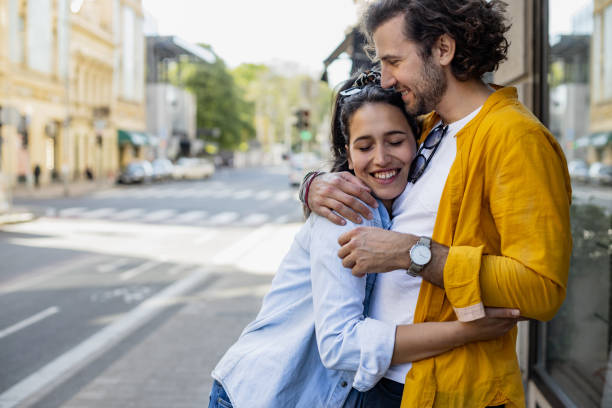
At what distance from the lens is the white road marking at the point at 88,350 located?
5309 mm

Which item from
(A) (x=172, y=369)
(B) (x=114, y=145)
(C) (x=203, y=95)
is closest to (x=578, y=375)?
(A) (x=172, y=369)

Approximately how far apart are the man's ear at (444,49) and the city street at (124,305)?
3770 mm

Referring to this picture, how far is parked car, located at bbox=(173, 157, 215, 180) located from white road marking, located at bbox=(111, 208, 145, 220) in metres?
26.0

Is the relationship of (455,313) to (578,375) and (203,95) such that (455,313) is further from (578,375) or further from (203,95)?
(203,95)

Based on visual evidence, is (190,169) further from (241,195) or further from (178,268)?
(178,268)

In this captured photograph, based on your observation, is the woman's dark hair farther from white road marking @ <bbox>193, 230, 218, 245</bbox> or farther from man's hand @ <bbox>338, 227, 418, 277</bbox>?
white road marking @ <bbox>193, 230, 218, 245</bbox>

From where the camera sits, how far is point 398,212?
192 centimetres

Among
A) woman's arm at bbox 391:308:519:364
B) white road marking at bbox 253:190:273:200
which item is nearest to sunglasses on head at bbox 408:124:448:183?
→ woman's arm at bbox 391:308:519:364

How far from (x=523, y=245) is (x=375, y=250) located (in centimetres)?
37

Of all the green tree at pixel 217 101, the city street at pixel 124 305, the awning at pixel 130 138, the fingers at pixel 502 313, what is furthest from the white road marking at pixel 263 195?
the green tree at pixel 217 101

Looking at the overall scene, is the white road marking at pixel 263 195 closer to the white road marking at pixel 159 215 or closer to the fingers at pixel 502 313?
the white road marking at pixel 159 215

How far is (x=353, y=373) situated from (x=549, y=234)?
68cm

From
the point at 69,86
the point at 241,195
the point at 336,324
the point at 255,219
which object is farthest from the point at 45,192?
the point at 336,324

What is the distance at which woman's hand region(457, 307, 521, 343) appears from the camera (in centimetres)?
162
